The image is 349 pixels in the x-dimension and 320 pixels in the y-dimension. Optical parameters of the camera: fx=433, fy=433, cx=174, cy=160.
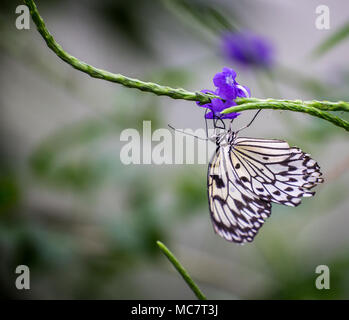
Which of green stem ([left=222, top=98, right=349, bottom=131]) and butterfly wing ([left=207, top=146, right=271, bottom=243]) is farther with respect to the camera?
butterfly wing ([left=207, top=146, right=271, bottom=243])

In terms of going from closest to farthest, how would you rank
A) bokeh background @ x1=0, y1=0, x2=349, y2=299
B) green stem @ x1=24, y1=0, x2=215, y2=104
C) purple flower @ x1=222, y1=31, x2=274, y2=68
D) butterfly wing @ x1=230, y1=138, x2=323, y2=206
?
green stem @ x1=24, y1=0, x2=215, y2=104, butterfly wing @ x1=230, y1=138, x2=323, y2=206, bokeh background @ x1=0, y1=0, x2=349, y2=299, purple flower @ x1=222, y1=31, x2=274, y2=68

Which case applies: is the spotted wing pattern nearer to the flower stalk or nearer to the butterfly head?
the butterfly head

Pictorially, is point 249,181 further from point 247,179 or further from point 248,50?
point 248,50

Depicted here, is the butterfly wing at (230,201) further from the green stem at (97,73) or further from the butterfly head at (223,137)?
the green stem at (97,73)

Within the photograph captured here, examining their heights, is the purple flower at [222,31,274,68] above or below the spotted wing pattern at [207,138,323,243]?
above

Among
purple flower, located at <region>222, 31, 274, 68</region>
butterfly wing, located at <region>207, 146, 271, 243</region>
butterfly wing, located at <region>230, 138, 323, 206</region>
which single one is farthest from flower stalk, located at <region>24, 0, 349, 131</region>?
purple flower, located at <region>222, 31, 274, 68</region>
